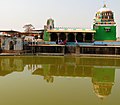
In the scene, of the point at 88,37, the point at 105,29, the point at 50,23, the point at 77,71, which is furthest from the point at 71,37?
the point at 77,71

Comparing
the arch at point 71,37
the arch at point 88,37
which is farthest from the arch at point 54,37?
the arch at point 88,37

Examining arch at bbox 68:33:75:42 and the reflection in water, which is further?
arch at bbox 68:33:75:42

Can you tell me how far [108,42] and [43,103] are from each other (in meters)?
24.5

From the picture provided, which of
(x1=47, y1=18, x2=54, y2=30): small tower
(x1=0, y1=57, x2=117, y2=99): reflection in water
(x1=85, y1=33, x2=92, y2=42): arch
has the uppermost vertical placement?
(x1=47, y1=18, x2=54, y2=30): small tower

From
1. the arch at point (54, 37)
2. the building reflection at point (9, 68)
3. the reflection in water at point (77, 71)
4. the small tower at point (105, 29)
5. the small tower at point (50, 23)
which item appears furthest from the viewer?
the small tower at point (50, 23)

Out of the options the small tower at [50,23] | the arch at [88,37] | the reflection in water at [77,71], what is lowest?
the reflection in water at [77,71]

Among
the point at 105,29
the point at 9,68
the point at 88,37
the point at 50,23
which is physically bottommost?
the point at 9,68

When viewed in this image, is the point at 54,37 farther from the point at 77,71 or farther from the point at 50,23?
the point at 77,71

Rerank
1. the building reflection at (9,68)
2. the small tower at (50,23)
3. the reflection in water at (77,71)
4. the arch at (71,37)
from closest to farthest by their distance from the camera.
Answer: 1. the reflection in water at (77,71)
2. the building reflection at (9,68)
3. the arch at (71,37)
4. the small tower at (50,23)

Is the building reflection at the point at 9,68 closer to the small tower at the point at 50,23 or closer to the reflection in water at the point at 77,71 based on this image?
the reflection in water at the point at 77,71

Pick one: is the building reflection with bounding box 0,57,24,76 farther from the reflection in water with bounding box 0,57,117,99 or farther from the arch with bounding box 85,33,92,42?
the arch with bounding box 85,33,92,42

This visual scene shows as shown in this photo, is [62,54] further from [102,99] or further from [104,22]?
[102,99]

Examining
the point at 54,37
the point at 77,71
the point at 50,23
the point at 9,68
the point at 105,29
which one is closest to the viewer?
the point at 77,71

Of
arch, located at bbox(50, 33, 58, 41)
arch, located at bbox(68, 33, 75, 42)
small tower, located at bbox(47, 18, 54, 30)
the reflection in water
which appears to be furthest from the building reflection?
arch, located at bbox(68, 33, 75, 42)
